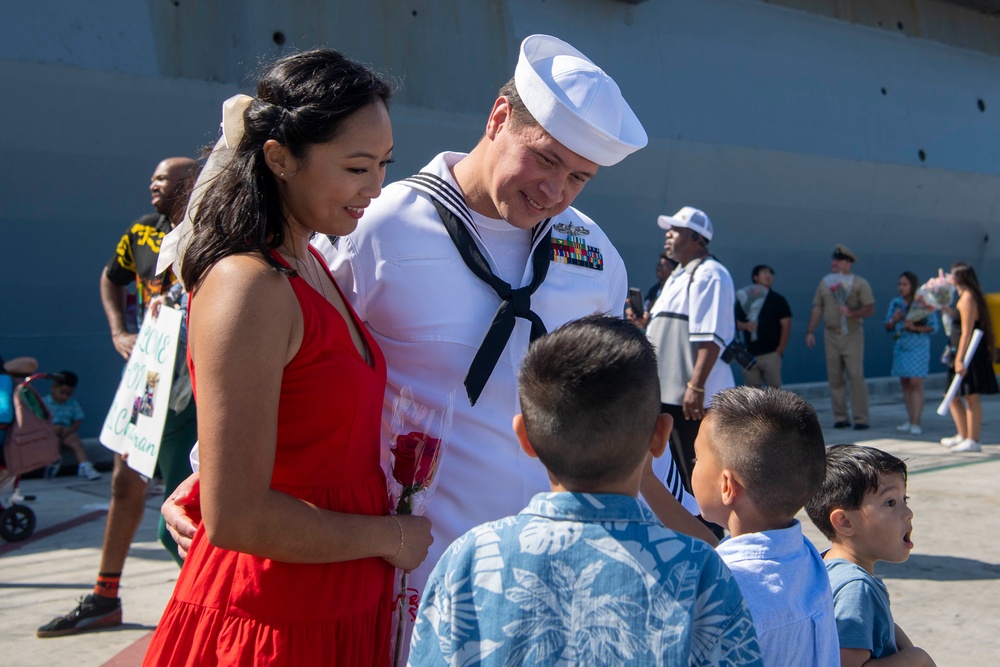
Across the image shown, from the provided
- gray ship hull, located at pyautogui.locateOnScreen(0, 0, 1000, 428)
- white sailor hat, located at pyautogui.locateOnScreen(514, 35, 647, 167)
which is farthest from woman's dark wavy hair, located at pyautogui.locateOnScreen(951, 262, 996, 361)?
white sailor hat, located at pyautogui.locateOnScreen(514, 35, 647, 167)

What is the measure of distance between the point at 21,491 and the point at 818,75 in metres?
10.8

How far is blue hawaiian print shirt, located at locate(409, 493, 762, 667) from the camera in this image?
1283mm

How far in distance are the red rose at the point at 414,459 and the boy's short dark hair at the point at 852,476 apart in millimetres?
1010

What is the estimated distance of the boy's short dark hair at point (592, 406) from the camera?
1.37 meters

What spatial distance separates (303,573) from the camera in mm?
1587

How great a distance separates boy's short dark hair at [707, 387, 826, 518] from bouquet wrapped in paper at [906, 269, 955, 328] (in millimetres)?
8641

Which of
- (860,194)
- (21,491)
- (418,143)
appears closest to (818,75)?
(860,194)

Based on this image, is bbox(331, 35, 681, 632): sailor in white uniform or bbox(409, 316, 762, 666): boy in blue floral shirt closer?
bbox(409, 316, 762, 666): boy in blue floral shirt

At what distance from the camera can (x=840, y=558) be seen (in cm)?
225

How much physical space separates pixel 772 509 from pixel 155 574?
3.79 m

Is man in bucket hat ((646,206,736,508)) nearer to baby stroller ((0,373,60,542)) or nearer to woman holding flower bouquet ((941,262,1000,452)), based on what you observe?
baby stroller ((0,373,60,542))

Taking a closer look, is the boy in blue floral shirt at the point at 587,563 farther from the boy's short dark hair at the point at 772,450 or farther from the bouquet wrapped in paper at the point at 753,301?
the bouquet wrapped in paper at the point at 753,301

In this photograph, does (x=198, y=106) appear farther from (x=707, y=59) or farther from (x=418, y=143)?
(x=707, y=59)

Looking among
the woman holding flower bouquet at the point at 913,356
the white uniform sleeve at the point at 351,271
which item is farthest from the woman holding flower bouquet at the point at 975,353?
the white uniform sleeve at the point at 351,271
